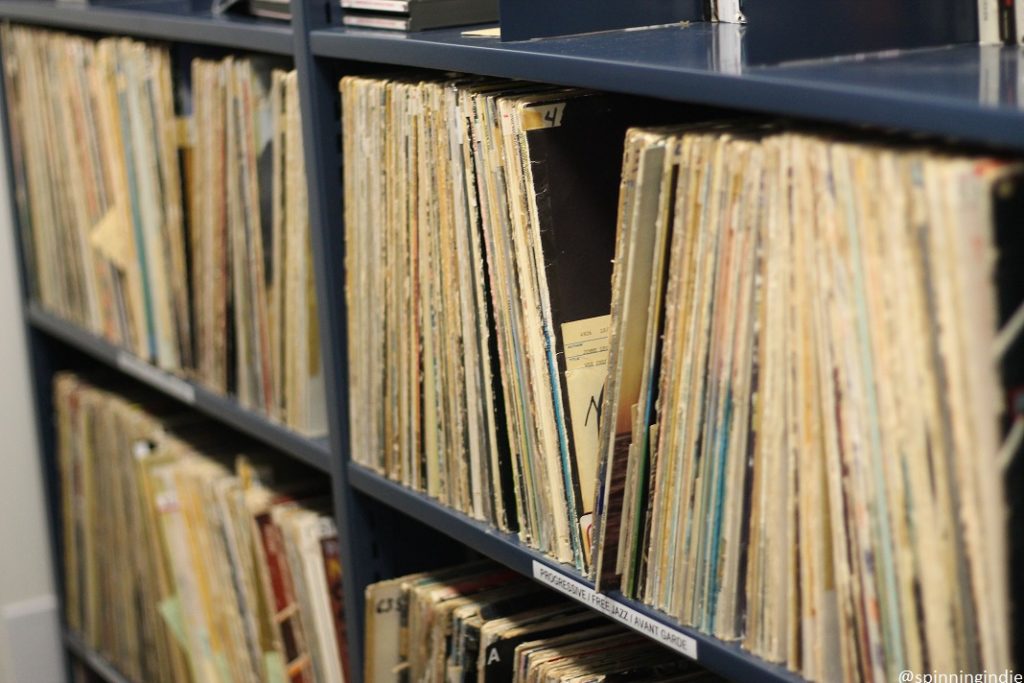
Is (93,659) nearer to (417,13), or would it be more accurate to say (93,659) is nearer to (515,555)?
(515,555)

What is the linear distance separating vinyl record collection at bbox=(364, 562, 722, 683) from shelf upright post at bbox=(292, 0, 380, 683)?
77 millimetres

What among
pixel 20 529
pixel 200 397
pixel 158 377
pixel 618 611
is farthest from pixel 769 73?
pixel 20 529

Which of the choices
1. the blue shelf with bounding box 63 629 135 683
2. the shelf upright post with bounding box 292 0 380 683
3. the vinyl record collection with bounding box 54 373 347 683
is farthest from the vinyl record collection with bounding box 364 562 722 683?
the blue shelf with bounding box 63 629 135 683

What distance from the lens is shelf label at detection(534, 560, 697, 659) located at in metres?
1.02

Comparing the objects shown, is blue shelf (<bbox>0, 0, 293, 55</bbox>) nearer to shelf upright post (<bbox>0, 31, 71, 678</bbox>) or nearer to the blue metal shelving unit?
the blue metal shelving unit

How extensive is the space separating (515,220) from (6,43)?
1416 mm

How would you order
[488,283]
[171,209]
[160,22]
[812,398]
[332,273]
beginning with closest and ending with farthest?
[812,398]
[488,283]
[332,273]
[160,22]
[171,209]

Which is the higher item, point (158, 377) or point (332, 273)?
point (332, 273)

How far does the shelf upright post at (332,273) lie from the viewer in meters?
1.40

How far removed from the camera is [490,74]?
111 cm

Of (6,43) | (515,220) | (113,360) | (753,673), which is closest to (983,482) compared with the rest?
(753,673)

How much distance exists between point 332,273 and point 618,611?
1.79 feet

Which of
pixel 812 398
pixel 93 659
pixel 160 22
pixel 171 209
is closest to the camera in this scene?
pixel 812 398

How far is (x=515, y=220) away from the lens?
114 centimetres
